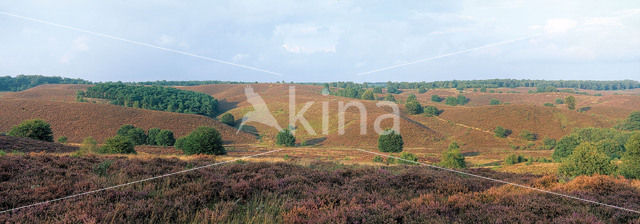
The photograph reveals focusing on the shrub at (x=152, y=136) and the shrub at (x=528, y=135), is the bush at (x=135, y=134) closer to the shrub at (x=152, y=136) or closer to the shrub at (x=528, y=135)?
the shrub at (x=152, y=136)

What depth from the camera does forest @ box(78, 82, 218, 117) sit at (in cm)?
12712

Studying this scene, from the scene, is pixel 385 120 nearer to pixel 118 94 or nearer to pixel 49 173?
pixel 49 173

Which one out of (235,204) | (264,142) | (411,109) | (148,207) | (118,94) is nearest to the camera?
(148,207)

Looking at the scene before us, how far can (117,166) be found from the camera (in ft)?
26.3

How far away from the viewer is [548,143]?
80625 mm

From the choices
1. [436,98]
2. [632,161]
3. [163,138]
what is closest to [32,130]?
[163,138]

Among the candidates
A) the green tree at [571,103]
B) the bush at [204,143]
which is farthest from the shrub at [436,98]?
the bush at [204,143]

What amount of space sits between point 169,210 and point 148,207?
0.30 m

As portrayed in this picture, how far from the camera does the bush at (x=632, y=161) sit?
2245 centimetres

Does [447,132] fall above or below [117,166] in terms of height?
below

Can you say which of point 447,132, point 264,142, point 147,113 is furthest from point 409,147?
point 147,113

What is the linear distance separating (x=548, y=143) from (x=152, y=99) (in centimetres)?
13852

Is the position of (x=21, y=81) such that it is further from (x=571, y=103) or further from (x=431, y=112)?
(x=571, y=103)

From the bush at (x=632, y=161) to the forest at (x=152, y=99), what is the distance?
13016 centimetres
